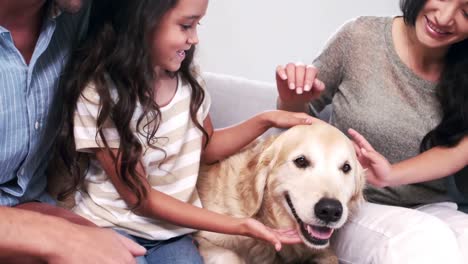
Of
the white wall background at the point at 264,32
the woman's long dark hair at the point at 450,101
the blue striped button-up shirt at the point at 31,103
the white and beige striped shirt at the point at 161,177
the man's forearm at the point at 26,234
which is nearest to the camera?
the man's forearm at the point at 26,234

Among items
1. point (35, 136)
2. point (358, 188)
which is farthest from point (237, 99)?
point (35, 136)

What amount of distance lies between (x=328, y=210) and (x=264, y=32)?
4.86ft

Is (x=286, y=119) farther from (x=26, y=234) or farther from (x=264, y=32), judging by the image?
(x=264, y=32)

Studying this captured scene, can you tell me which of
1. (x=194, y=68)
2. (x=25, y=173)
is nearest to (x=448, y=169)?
(x=194, y=68)

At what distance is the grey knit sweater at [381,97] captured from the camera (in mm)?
1505

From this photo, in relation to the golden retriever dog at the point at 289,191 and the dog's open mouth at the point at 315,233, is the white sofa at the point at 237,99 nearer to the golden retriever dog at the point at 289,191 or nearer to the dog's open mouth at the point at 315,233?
the golden retriever dog at the point at 289,191

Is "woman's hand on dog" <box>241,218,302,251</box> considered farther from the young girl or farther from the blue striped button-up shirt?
the blue striped button-up shirt

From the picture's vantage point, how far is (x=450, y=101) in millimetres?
1464

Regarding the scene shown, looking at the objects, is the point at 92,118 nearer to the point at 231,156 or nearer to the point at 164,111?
the point at 164,111

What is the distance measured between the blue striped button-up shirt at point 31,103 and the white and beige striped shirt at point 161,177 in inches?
5.2

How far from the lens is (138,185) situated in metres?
1.24

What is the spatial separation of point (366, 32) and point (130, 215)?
87 cm

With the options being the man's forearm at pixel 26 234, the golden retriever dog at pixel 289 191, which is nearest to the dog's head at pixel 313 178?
the golden retriever dog at pixel 289 191

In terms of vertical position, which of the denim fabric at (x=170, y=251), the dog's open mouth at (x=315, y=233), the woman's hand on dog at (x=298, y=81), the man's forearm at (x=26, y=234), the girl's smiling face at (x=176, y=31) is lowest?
the denim fabric at (x=170, y=251)
